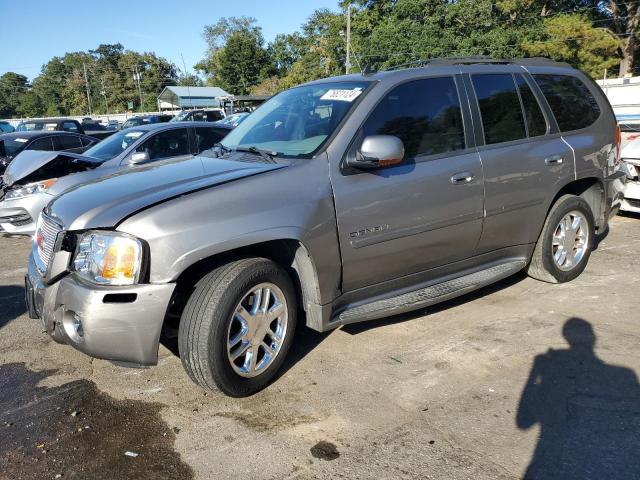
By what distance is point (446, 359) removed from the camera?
3574 mm

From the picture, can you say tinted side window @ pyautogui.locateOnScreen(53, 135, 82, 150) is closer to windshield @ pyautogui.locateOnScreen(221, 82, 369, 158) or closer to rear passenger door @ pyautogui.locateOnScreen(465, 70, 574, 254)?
windshield @ pyautogui.locateOnScreen(221, 82, 369, 158)

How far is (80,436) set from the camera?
2811 mm

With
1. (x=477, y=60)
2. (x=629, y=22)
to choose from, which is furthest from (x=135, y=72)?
(x=477, y=60)

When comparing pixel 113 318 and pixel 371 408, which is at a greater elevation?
pixel 113 318

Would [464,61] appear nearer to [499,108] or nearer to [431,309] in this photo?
[499,108]

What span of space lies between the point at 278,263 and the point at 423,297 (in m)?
1.10

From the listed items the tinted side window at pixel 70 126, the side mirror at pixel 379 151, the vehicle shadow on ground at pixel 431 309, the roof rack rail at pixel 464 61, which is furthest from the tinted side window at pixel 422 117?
the tinted side window at pixel 70 126

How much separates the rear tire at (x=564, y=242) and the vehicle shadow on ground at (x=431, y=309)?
23 cm

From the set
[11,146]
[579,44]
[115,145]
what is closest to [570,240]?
[115,145]

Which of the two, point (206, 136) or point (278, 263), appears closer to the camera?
point (278, 263)

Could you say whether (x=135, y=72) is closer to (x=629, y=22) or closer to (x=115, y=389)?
(x=629, y=22)

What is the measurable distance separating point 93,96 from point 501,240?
4176 inches

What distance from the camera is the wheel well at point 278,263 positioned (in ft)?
9.95

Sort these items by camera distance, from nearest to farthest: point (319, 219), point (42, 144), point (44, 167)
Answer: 1. point (319, 219)
2. point (44, 167)
3. point (42, 144)
